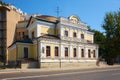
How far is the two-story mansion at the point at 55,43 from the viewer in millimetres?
39094

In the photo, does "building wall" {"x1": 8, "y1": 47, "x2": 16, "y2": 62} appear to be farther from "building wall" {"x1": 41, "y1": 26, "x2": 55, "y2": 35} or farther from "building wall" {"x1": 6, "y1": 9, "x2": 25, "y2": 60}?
"building wall" {"x1": 6, "y1": 9, "x2": 25, "y2": 60}

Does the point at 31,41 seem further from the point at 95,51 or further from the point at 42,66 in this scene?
the point at 95,51

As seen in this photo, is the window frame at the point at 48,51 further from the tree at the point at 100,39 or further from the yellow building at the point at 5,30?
the yellow building at the point at 5,30

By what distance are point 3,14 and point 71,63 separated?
28.8m

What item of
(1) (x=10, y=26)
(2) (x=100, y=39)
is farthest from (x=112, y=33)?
(1) (x=10, y=26)

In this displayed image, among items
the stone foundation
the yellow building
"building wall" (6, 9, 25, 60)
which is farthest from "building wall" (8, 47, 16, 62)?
"building wall" (6, 9, 25, 60)

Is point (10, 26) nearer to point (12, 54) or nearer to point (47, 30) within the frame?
point (12, 54)

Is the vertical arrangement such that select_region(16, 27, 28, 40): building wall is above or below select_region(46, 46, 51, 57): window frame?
above

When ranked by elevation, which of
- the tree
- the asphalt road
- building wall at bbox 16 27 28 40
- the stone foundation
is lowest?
the stone foundation

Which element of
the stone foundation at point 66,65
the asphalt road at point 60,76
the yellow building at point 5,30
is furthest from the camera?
the yellow building at point 5,30

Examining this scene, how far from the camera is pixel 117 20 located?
191 ft

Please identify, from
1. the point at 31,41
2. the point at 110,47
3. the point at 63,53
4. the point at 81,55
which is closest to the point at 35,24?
the point at 31,41

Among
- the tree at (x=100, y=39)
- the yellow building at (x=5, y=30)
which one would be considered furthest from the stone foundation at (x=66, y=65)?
the yellow building at (x=5, y=30)

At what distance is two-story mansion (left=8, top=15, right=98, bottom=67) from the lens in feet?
128
